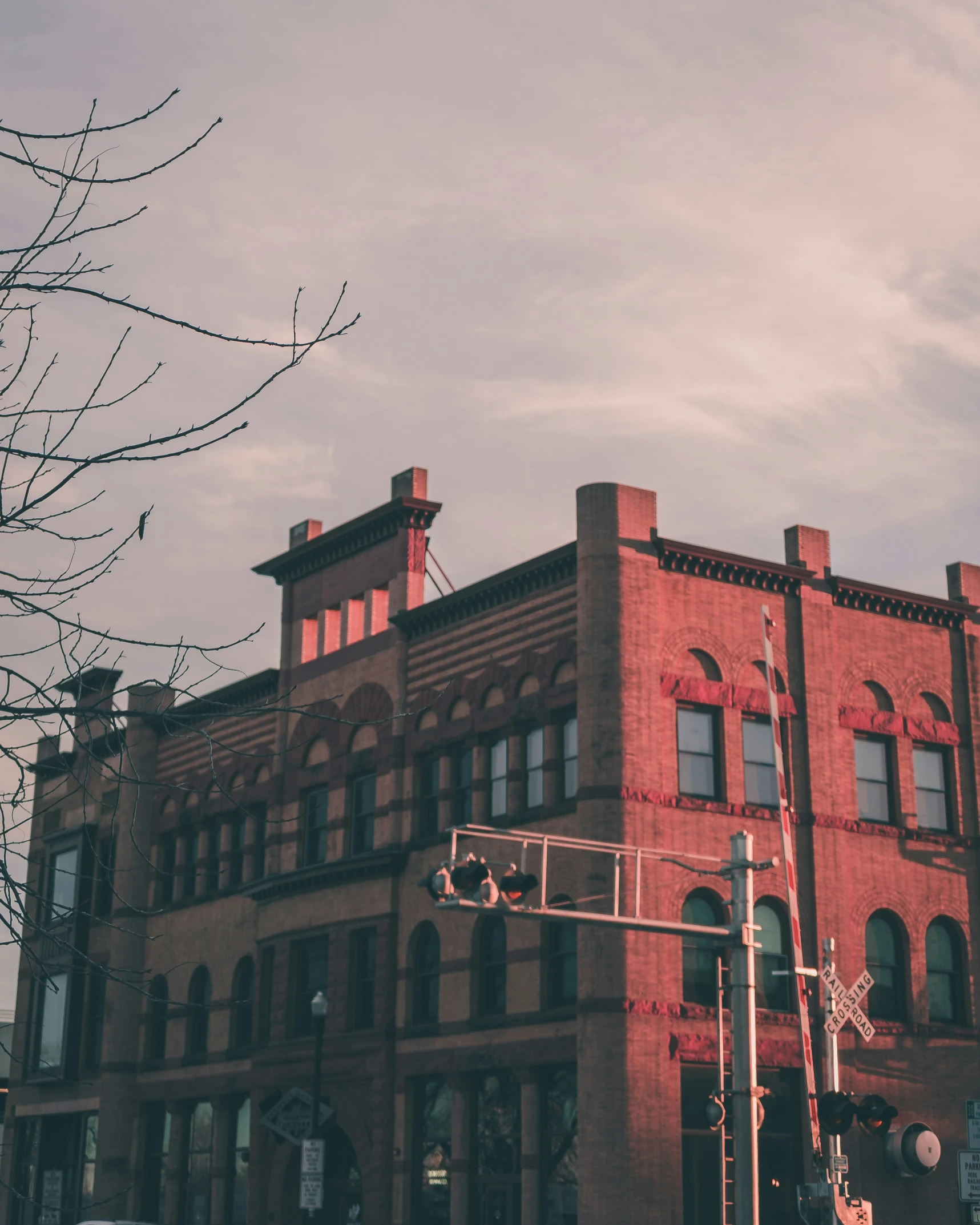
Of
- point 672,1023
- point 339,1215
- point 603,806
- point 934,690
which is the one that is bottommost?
point 339,1215

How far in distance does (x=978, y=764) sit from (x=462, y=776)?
38.5 feet

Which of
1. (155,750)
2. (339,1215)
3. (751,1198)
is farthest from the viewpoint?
(155,750)

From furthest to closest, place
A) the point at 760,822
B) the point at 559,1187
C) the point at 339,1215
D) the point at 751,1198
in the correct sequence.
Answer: the point at 339,1215 → the point at 760,822 → the point at 559,1187 → the point at 751,1198

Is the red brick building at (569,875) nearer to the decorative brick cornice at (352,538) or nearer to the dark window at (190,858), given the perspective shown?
the decorative brick cornice at (352,538)

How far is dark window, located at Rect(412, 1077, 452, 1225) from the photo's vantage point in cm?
3409

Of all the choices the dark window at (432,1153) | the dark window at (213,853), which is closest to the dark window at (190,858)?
the dark window at (213,853)

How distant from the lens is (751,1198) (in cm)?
2288

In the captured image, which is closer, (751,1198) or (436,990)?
(751,1198)

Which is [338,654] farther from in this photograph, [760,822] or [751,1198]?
[751,1198]

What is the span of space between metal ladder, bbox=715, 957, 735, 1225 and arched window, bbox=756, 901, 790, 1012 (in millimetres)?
1185

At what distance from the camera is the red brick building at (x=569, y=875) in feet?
104

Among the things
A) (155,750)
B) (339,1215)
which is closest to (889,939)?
(339,1215)

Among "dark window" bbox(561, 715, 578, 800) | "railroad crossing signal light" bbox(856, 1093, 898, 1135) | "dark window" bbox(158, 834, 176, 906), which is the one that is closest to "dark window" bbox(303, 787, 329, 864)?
"dark window" bbox(158, 834, 176, 906)

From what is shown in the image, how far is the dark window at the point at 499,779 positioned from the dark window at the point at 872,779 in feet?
24.9
